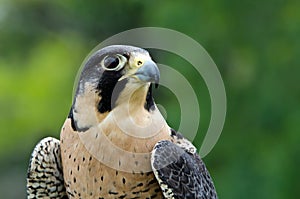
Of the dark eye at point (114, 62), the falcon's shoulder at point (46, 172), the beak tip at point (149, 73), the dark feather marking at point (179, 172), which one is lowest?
the dark feather marking at point (179, 172)

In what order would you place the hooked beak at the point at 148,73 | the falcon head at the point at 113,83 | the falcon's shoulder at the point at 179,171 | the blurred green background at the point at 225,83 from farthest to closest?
1. the blurred green background at the point at 225,83
2. the falcon's shoulder at the point at 179,171
3. the falcon head at the point at 113,83
4. the hooked beak at the point at 148,73

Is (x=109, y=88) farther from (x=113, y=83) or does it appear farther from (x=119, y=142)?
(x=119, y=142)

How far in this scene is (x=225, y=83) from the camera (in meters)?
13.3

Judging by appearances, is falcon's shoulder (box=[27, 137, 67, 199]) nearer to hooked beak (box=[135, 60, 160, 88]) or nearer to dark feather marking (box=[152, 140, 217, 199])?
dark feather marking (box=[152, 140, 217, 199])

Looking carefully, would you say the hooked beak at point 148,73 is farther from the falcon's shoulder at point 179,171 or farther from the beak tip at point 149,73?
the falcon's shoulder at point 179,171

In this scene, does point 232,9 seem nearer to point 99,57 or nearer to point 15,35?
point 15,35

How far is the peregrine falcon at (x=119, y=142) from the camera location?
538 cm

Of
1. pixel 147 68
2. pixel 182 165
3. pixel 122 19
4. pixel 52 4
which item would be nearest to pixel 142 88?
pixel 147 68

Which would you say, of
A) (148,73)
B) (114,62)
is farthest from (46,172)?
(148,73)

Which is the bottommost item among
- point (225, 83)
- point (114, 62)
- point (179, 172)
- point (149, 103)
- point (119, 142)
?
point (179, 172)

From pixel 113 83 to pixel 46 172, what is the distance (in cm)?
92

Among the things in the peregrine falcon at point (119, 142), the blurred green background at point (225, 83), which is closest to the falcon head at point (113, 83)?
the peregrine falcon at point (119, 142)

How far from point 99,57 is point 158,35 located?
21.0ft

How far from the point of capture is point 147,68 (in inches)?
205
